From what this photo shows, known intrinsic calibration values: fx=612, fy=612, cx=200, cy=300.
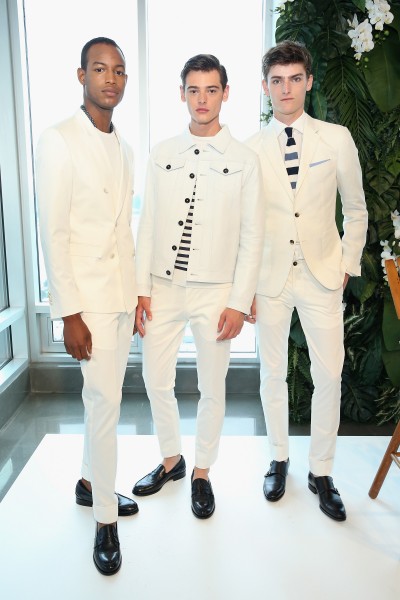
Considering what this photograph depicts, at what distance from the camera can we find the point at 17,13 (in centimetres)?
390

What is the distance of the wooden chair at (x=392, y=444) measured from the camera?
2451 millimetres

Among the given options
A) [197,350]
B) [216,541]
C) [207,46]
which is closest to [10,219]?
[207,46]

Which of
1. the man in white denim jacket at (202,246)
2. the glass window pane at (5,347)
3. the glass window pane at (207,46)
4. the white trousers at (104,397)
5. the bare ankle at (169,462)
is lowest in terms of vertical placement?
the bare ankle at (169,462)

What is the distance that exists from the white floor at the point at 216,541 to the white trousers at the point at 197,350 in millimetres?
277

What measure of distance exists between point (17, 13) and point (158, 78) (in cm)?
97

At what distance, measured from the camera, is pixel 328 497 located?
8.44 ft

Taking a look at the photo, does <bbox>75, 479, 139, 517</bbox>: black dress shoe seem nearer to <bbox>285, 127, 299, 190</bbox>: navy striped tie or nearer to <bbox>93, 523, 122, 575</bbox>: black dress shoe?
<bbox>93, 523, 122, 575</bbox>: black dress shoe

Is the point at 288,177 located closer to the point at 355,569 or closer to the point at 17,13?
the point at 355,569

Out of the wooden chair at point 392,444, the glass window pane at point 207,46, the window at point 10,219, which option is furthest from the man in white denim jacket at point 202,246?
the glass window pane at point 207,46

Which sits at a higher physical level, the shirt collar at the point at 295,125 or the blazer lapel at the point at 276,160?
the shirt collar at the point at 295,125

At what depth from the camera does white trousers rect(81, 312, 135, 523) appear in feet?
7.04

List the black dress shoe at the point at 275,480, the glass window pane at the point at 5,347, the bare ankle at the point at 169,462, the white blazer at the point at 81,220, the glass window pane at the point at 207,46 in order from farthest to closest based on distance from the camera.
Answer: the glass window pane at the point at 5,347 → the glass window pane at the point at 207,46 → the bare ankle at the point at 169,462 → the black dress shoe at the point at 275,480 → the white blazer at the point at 81,220

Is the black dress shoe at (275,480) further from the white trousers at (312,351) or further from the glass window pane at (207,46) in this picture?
the glass window pane at (207,46)

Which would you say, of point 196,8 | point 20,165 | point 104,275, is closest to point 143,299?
point 104,275
